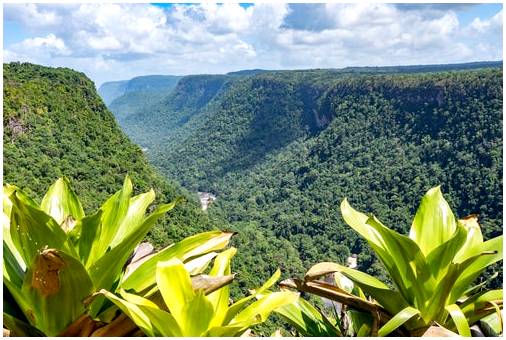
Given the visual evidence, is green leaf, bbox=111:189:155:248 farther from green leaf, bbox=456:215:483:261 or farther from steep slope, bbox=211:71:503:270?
steep slope, bbox=211:71:503:270

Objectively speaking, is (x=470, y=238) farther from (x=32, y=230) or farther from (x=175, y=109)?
(x=175, y=109)

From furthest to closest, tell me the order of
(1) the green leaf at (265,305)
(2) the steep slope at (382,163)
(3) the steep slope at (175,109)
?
(3) the steep slope at (175,109), (2) the steep slope at (382,163), (1) the green leaf at (265,305)

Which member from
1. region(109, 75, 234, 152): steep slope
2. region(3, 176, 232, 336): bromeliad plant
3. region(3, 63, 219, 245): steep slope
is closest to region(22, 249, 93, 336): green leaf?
region(3, 176, 232, 336): bromeliad plant

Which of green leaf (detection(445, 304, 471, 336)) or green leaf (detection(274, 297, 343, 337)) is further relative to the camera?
green leaf (detection(274, 297, 343, 337))

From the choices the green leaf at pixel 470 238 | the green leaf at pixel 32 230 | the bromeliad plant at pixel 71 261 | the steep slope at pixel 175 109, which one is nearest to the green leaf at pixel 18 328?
the bromeliad plant at pixel 71 261

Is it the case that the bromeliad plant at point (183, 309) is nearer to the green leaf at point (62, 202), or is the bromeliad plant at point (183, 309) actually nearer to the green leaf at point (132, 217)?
the green leaf at point (132, 217)

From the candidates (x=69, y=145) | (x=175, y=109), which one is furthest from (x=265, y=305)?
(x=175, y=109)
